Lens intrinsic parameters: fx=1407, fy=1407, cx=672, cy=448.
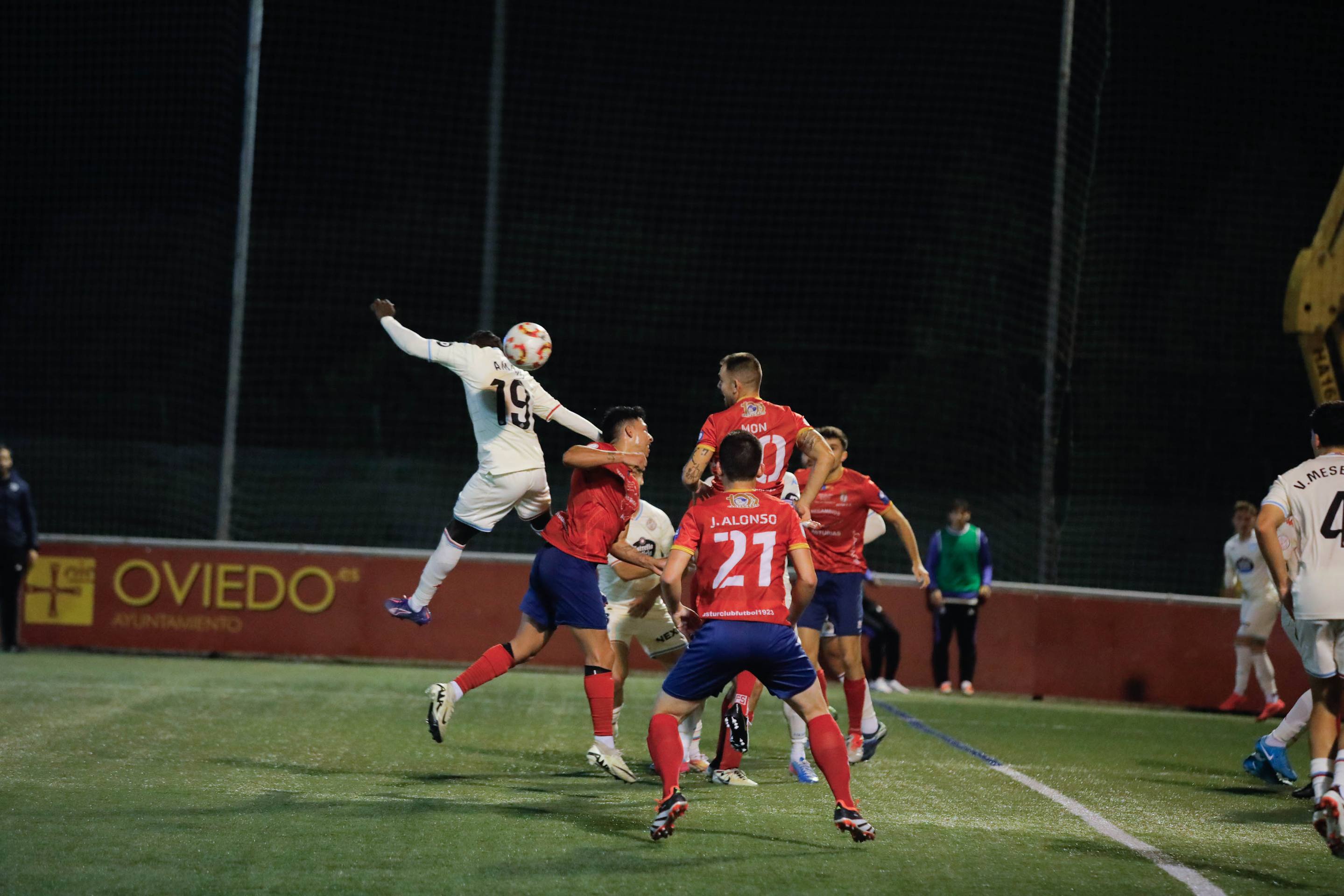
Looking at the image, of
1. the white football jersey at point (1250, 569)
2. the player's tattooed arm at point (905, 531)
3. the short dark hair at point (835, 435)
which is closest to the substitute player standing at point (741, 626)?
the player's tattooed arm at point (905, 531)

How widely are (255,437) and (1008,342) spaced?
51.0 ft

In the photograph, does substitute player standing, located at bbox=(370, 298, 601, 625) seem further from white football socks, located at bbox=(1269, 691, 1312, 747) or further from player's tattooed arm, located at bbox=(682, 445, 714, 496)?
white football socks, located at bbox=(1269, 691, 1312, 747)

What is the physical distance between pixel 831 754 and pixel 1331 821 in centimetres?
210

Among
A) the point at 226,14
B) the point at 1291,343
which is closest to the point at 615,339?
the point at 226,14

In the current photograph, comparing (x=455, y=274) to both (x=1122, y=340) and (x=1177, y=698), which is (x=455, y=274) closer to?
(x=1122, y=340)

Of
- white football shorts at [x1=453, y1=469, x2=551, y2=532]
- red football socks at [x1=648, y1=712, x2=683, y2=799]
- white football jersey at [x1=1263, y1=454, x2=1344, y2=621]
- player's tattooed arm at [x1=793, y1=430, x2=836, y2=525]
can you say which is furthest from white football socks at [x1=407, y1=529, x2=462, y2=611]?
white football jersey at [x1=1263, y1=454, x2=1344, y2=621]

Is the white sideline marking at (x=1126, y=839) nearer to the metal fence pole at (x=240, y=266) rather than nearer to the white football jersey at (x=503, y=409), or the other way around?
the white football jersey at (x=503, y=409)

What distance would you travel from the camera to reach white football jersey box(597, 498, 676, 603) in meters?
9.44

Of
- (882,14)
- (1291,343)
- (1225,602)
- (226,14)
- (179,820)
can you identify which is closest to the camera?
(179,820)

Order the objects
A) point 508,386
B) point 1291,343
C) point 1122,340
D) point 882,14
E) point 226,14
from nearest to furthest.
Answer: point 508,386 < point 226,14 < point 882,14 < point 1291,343 < point 1122,340

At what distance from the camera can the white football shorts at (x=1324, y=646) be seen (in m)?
6.64

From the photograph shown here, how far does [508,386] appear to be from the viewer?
9.34 metres

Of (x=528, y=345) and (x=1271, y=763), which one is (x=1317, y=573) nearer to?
(x=1271, y=763)

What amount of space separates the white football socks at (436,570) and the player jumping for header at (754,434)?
2.01 metres
